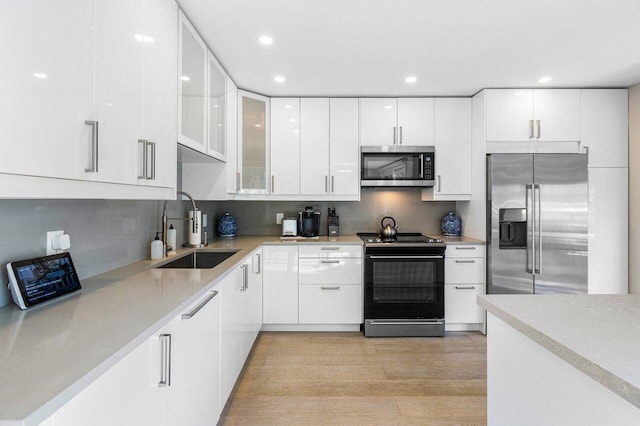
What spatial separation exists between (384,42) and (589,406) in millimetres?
2243

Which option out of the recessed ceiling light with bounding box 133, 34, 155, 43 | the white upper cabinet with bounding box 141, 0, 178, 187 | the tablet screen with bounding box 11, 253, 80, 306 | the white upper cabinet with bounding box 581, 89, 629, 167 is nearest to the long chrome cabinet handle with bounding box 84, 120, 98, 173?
the white upper cabinet with bounding box 141, 0, 178, 187

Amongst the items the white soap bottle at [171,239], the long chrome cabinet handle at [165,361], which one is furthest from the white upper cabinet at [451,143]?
the long chrome cabinet handle at [165,361]

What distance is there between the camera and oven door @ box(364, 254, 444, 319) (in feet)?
10.2

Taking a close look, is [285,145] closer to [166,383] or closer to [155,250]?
[155,250]

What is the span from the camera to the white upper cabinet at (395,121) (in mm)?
3418

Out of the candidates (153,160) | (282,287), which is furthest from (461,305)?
(153,160)

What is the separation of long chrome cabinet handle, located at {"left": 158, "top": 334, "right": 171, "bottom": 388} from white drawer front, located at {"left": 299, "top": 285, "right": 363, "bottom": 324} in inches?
82.6

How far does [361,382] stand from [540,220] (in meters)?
2.16

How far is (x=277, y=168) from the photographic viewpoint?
11.1 ft

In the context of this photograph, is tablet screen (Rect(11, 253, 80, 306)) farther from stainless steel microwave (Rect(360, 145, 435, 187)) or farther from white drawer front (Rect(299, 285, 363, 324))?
stainless steel microwave (Rect(360, 145, 435, 187))

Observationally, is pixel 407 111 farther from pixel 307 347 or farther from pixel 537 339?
pixel 537 339

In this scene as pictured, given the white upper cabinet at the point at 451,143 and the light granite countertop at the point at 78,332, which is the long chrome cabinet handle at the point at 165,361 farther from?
the white upper cabinet at the point at 451,143

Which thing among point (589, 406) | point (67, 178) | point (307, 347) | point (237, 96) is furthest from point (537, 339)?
point (237, 96)

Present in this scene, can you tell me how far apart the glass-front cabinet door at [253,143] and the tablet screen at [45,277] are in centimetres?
194
